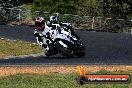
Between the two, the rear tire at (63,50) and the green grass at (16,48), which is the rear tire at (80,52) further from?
the green grass at (16,48)

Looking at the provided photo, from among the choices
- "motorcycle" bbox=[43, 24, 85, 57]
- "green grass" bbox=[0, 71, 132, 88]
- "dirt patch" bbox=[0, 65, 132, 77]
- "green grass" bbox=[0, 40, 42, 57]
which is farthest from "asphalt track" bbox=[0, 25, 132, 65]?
"green grass" bbox=[0, 71, 132, 88]

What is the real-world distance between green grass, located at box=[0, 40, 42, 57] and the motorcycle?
10.6ft

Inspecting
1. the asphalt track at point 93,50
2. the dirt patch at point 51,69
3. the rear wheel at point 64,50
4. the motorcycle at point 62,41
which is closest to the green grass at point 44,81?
the dirt patch at point 51,69

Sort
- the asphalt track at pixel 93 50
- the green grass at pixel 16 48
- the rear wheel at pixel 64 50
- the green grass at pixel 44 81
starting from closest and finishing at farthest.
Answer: the green grass at pixel 44 81 < the asphalt track at pixel 93 50 < the rear wheel at pixel 64 50 < the green grass at pixel 16 48

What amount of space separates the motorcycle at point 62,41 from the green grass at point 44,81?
3.92 metres

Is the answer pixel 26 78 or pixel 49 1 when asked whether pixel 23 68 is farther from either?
pixel 49 1

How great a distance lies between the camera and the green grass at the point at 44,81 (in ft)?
51.3

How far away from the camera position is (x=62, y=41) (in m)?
22.2

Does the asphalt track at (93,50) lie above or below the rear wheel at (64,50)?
below

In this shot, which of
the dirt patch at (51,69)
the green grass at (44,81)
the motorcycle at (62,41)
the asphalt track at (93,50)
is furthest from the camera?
the motorcycle at (62,41)

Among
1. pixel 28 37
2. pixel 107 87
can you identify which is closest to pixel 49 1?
pixel 28 37

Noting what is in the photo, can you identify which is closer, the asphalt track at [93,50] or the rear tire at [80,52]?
the asphalt track at [93,50]

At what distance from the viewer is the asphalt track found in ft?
70.5

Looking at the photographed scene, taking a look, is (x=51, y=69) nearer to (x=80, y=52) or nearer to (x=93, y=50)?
(x=80, y=52)
